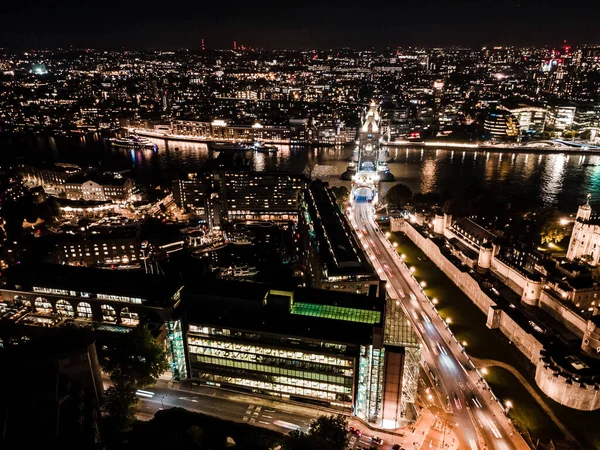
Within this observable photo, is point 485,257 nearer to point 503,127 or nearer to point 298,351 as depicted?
→ point 298,351

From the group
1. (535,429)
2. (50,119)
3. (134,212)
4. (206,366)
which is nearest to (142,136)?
(50,119)

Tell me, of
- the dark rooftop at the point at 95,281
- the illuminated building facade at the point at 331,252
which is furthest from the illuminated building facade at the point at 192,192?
the dark rooftop at the point at 95,281

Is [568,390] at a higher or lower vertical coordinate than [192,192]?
lower

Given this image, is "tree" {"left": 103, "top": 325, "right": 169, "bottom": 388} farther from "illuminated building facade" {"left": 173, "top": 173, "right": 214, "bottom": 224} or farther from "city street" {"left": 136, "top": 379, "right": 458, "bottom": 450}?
"illuminated building facade" {"left": 173, "top": 173, "right": 214, "bottom": 224}

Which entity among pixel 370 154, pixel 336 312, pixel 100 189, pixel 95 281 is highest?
pixel 370 154

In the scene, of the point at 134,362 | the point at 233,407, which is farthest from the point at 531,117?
the point at 134,362

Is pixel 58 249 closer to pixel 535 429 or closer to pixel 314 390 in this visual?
pixel 314 390

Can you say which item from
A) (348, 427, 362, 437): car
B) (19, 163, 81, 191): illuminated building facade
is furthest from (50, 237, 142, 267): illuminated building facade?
(19, 163, 81, 191): illuminated building facade
